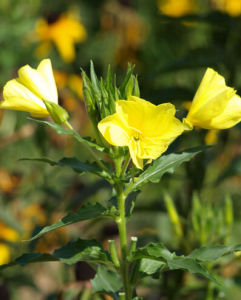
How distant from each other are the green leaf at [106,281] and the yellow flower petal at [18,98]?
34 cm

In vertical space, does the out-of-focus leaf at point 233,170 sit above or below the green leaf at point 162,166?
below

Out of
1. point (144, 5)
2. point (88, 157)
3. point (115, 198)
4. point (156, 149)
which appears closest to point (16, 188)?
point (88, 157)

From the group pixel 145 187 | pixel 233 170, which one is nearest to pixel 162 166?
pixel 233 170

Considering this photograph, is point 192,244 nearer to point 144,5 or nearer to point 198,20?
point 198,20

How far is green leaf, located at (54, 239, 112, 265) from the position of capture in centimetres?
91

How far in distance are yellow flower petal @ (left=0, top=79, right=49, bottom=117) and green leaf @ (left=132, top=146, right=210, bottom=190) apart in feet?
0.72

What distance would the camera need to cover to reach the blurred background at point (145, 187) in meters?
1.44

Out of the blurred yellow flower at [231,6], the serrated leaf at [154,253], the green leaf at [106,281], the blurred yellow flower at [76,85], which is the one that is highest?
the blurred yellow flower at [231,6]

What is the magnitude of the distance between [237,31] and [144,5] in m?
2.25

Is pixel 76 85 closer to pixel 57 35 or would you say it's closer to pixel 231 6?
pixel 57 35

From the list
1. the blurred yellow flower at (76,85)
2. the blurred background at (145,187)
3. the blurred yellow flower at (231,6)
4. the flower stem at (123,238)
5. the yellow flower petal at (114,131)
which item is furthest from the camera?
the blurred yellow flower at (76,85)

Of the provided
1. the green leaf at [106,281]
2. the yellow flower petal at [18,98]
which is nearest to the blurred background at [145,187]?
the green leaf at [106,281]

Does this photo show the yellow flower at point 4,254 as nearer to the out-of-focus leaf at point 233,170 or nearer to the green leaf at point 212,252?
the out-of-focus leaf at point 233,170

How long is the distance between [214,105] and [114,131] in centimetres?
17
